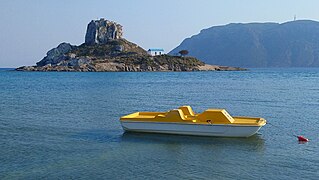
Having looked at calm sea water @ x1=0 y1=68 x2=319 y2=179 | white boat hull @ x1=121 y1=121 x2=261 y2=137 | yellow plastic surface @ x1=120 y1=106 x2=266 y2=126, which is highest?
yellow plastic surface @ x1=120 y1=106 x2=266 y2=126

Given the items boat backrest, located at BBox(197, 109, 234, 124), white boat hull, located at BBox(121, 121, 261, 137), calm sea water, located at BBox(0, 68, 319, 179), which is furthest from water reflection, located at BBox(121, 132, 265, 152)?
boat backrest, located at BBox(197, 109, 234, 124)

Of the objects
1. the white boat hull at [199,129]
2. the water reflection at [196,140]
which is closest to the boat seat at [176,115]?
the white boat hull at [199,129]

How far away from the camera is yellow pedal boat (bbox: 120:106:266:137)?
28047mm

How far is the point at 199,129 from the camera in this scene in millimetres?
28422

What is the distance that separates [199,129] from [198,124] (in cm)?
39

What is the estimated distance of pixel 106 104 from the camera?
49.7 metres

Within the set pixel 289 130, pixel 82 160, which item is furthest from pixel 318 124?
pixel 82 160

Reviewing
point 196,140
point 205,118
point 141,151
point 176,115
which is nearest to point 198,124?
point 205,118

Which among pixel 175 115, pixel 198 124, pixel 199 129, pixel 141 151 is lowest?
pixel 141 151

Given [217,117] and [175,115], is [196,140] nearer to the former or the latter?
[217,117]

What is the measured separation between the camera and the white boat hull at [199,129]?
91.9 feet

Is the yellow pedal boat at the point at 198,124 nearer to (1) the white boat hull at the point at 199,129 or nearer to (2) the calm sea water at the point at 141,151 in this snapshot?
(1) the white boat hull at the point at 199,129

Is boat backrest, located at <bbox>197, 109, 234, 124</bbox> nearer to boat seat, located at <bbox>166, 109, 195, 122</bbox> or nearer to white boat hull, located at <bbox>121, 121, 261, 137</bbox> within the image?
white boat hull, located at <bbox>121, 121, 261, 137</bbox>

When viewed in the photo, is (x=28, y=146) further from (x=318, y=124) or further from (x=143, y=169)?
(x=318, y=124)
